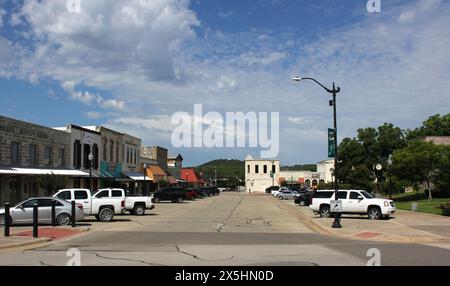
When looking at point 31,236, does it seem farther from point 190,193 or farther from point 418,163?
point 190,193

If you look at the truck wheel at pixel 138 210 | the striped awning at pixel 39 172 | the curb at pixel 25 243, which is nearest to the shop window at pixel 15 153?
the striped awning at pixel 39 172

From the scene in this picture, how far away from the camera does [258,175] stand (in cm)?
14912

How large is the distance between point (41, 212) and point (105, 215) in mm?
5100

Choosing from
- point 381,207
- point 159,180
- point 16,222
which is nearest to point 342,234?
point 381,207

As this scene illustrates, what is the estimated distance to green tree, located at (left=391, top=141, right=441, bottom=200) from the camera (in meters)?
49.6

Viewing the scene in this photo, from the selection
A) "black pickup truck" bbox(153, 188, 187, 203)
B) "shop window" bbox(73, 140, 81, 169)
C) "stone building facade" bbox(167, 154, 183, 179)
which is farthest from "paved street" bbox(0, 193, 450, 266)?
"stone building facade" bbox(167, 154, 183, 179)

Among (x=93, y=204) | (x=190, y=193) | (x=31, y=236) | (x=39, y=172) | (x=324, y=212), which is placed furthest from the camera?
(x=190, y=193)

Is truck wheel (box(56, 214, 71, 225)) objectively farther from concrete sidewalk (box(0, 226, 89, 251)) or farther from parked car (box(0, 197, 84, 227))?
concrete sidewalk (box(0, 226, 89, 251))

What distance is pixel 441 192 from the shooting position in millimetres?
53938

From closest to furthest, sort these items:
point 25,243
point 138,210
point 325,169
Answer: point 25,243, point 138,210, point 325,169

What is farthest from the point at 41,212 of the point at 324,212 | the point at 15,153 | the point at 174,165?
the point at 174,165

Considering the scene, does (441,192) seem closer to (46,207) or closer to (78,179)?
(78,179)

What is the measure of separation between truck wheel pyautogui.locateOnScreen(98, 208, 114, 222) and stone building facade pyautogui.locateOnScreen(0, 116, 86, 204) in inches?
399

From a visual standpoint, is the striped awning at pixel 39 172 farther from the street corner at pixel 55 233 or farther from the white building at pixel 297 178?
the white building at pixel 297 178
